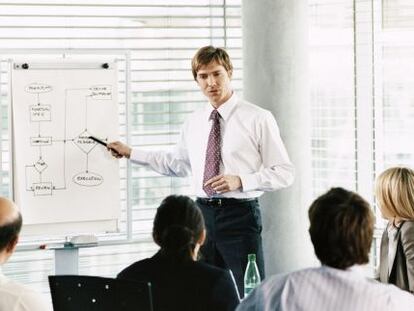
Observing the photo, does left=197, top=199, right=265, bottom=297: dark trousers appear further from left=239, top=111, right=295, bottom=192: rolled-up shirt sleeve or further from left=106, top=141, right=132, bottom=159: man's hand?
left=106, top=141, right=132, bottom=159: man's hand

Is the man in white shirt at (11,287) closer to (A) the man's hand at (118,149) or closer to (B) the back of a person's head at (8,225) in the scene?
(B) the back of a person's head at (8,225)

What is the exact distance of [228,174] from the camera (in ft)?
14.9

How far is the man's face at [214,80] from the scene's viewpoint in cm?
454

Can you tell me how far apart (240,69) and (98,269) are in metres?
1.76

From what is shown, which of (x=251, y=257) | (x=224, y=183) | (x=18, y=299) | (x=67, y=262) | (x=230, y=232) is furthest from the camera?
(x=67, y=262)

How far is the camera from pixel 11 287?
275 centimetres

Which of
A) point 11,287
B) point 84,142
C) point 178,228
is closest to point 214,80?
point 84,142

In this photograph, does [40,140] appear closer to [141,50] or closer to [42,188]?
[42,188]

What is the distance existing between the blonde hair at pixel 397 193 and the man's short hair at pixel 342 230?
136cm

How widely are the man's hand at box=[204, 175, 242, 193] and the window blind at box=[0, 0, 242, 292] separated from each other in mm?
1013

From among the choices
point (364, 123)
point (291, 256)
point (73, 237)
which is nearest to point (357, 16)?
point (364, 123)

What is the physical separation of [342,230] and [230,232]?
211cm

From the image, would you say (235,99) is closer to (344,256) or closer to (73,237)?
(73,237)

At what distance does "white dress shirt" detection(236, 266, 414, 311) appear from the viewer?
2338mm
